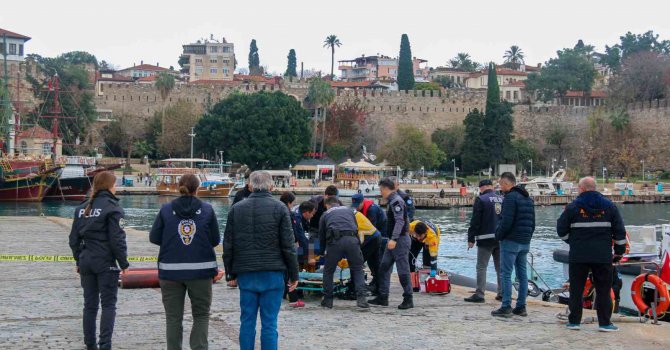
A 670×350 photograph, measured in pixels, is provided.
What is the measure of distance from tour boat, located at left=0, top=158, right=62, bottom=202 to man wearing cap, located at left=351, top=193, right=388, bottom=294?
5055cm

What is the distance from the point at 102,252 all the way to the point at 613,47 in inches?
4089

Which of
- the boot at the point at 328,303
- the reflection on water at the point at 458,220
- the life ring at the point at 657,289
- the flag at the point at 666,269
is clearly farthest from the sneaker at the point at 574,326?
the reflection on water at the point at 458,220

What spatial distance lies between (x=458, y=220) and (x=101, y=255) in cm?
4064

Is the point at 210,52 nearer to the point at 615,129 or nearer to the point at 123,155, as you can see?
the point at 123,155

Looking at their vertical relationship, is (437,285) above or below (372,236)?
below

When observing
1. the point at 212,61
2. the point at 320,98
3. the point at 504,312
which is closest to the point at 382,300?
the point at 504,312

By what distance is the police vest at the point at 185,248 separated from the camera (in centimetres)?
750

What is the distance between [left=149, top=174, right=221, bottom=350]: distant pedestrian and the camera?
24.6 ft

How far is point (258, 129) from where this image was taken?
225 feet

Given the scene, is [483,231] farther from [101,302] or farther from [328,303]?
[101,302]

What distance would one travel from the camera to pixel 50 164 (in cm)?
6147

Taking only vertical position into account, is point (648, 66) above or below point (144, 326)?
above

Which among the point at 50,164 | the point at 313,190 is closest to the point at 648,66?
the point at 313,190

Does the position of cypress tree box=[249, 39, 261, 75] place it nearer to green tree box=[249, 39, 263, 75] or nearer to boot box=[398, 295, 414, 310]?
green tree box=[249, 39, 263, 75]
